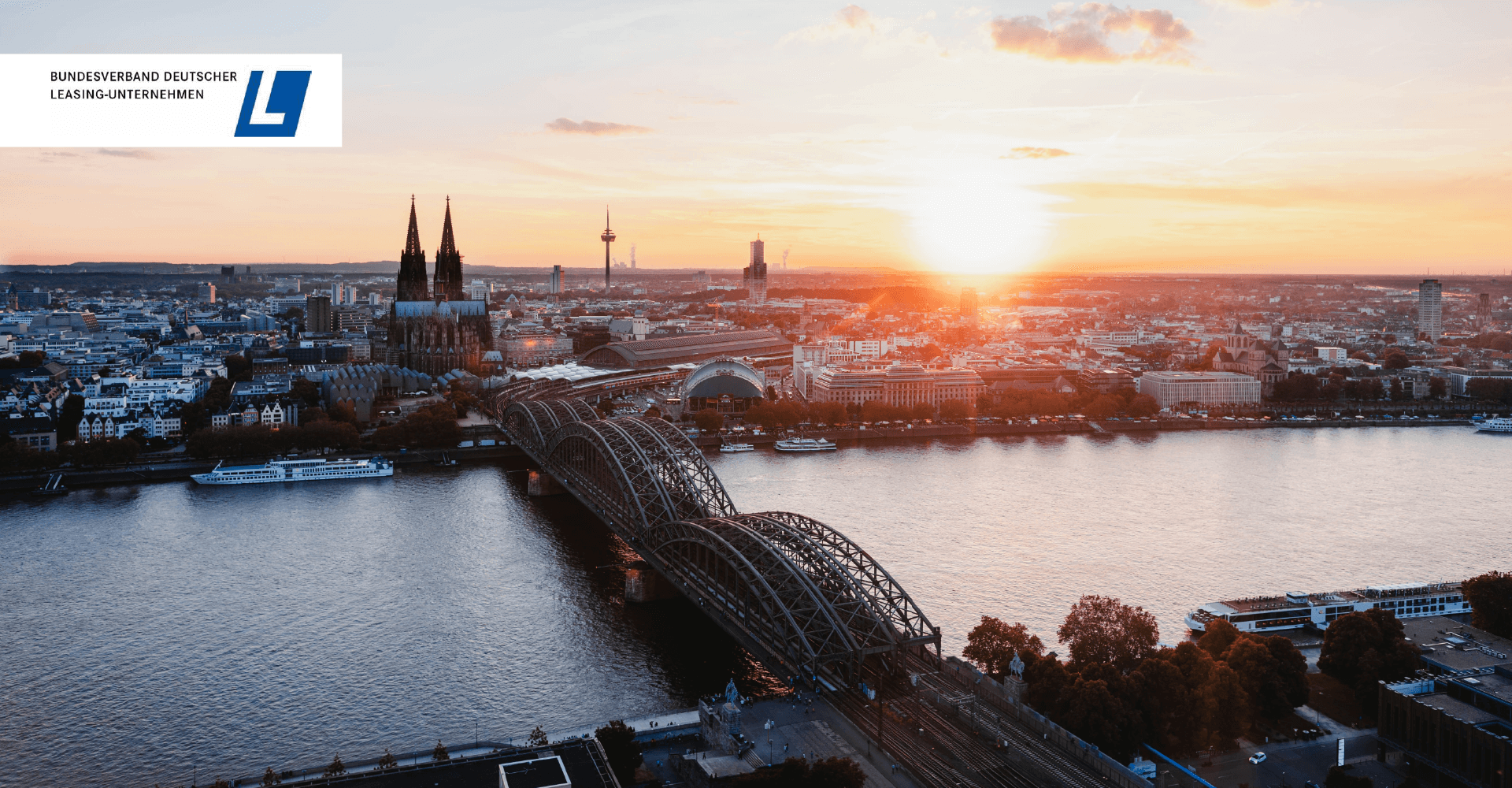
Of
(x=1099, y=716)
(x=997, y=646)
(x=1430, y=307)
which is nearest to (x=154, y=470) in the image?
(x=997, y=646)

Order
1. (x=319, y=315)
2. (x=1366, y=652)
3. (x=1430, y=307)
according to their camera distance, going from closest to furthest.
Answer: (x=1366, y=652)
(x=319, y=315)
(x=1430, y=307)

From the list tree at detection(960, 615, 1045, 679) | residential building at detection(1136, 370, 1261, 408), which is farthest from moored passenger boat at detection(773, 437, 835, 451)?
tree at detection(960, 615, 1045, 679)

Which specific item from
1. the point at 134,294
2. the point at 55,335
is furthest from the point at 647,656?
the point at 134,294

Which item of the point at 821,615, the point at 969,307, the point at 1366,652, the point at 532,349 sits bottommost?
the point at 1366,652

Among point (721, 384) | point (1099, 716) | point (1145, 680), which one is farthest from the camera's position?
point (721, 384)

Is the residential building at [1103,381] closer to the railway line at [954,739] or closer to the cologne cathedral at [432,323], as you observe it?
the cologne cathedral at [432,323]

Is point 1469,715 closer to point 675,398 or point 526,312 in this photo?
point 675,398

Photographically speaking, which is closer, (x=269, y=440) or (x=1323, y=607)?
(x=1323, y=607)

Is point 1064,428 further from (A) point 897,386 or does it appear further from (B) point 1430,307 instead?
(B) point 1430,307
